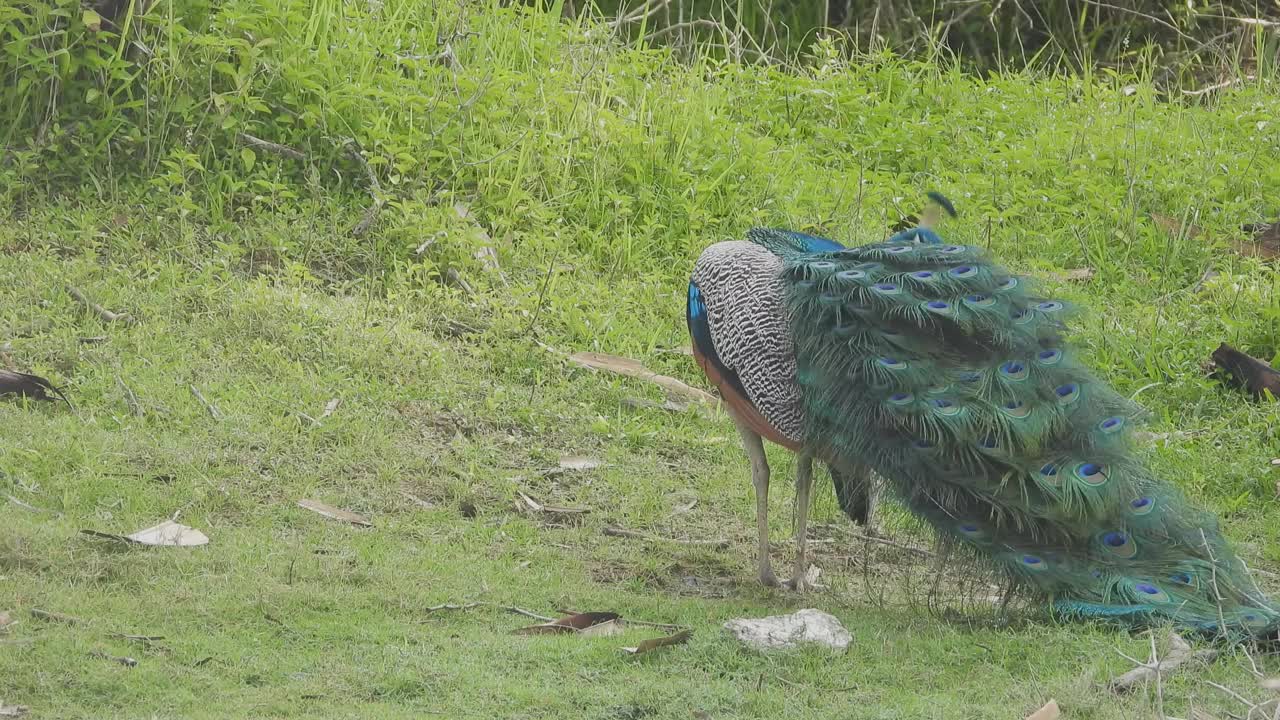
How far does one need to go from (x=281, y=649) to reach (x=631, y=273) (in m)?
4.10

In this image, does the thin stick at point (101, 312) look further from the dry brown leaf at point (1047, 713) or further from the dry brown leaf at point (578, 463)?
the dry brown leaf at point (1047, 713)

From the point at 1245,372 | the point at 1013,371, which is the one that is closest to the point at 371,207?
the point at 1013,371

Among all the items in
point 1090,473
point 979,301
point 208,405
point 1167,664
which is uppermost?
point 979,301

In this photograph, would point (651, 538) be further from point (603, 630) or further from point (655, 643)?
point (655, 643)

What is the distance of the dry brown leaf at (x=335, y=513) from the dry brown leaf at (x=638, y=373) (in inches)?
67.9

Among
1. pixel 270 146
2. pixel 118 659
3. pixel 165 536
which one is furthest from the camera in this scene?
pixel 270 146

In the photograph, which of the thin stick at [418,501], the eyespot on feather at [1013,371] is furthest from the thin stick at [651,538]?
the eyespot on feather at [1013,371]

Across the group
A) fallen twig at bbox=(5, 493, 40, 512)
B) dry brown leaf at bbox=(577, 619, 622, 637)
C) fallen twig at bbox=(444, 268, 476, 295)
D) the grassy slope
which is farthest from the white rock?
fallen twig at bbox=(444, 268, 476, 295)

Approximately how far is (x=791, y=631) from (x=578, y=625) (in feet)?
2.09

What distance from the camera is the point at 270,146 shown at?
782 cm

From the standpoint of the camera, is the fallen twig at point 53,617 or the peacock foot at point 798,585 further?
the peacock foot at point 798,585

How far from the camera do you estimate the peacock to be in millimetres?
4371

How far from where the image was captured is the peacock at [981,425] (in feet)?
14.3

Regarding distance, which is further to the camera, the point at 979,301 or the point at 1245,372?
the point at 1245,372
